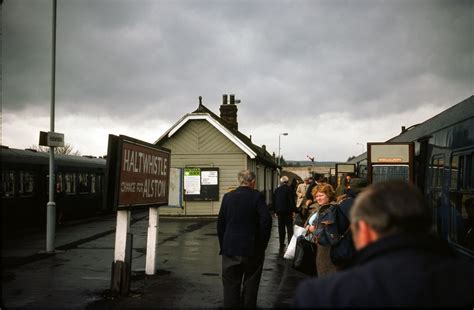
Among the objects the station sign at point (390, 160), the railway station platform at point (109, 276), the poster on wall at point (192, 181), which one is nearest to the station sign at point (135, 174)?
the railway station platform at point (109, 276)

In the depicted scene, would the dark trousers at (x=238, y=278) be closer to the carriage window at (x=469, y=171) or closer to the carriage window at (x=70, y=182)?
the carriage window at (x=469, y=171)

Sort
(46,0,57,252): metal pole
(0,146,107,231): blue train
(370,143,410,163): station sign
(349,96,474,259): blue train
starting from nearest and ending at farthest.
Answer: (349,96,474,259): blue train
(46,0,57,252): metal pole
(370,143,410,163): station sign
(0,146,107,231): blue train

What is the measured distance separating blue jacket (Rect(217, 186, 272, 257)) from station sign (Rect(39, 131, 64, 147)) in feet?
21.8

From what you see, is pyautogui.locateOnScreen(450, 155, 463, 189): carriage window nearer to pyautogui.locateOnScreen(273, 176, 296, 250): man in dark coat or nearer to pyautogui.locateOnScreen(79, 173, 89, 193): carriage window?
pyautogui.locateOnScreen(273, 176, 296, 250): man in dark coat

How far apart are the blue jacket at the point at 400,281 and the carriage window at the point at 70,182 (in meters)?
21.5

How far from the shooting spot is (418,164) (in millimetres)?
12758

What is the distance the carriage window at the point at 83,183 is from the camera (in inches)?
909

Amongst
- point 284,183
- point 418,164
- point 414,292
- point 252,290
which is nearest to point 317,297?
point 414,292

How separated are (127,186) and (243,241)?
2484 millimetres

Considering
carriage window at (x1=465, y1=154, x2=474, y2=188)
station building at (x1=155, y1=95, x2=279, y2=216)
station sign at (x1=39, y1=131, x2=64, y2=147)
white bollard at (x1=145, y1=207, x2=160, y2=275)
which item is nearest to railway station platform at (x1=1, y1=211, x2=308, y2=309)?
white bollard at (x1=145, y1=207, x2=160, y2=275)

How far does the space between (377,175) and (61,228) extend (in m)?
11.9

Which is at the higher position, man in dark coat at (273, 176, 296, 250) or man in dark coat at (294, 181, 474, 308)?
man in dark coat at (294, 181, 474, 308)

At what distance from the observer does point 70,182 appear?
2200cm

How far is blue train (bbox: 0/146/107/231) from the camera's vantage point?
1711cm
